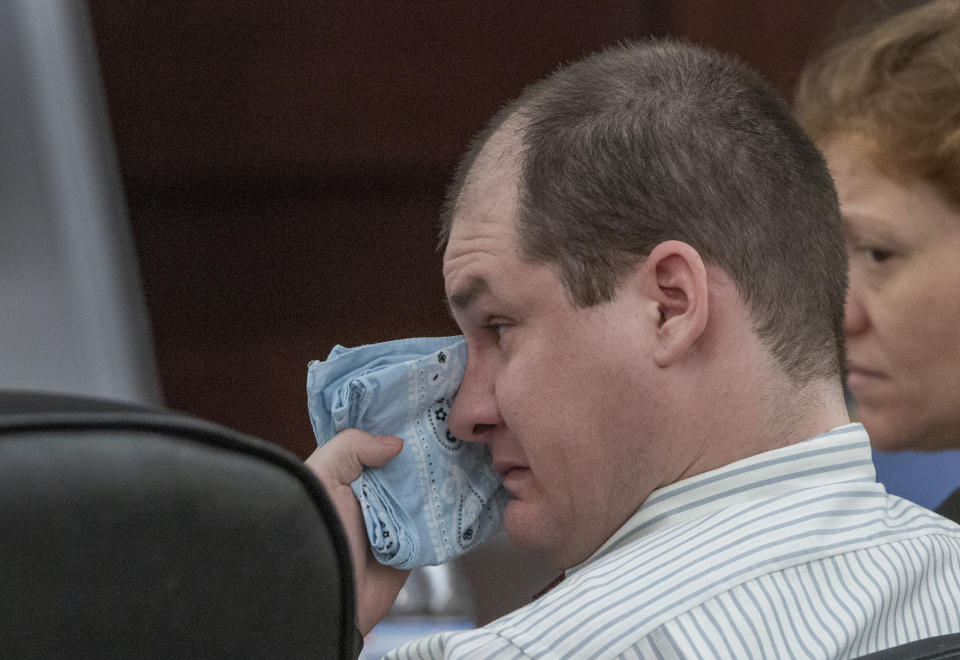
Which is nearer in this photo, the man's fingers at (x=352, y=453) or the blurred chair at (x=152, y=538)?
the blurred chair at (x=152, y=538)

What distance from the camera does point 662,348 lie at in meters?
0.75

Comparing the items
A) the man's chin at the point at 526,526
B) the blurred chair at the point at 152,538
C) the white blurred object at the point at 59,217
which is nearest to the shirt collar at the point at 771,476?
the man's chin at the point at 526,526

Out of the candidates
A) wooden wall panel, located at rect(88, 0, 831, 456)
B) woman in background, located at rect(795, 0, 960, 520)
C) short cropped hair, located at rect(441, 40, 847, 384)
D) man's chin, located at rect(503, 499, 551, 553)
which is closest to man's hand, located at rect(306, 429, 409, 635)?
man's chin, located at rect(503, 499, 551, 553)

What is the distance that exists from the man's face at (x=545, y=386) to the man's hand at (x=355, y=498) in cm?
7

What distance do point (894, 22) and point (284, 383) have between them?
3.54 ft

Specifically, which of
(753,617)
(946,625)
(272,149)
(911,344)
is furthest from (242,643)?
(272,149)

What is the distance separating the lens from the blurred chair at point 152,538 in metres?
0.34

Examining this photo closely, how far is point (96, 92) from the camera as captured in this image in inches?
60.9

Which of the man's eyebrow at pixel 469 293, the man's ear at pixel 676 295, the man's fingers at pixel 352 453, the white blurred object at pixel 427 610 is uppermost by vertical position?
the man's eyebrow at pixel 469 293

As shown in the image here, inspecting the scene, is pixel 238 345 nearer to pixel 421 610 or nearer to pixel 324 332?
pixel 324 332

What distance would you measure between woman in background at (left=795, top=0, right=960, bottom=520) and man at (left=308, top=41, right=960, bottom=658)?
0.31 meters

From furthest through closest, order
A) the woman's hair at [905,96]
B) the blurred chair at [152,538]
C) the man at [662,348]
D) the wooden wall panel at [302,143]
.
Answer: the wooden wall panel at [302,143]
the woman's hair at [905,96]
the man at [662,348]
the blurred chair at [152,538]

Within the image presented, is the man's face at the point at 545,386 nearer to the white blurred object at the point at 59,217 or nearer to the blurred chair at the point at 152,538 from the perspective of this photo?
the blurred chair at the point at 152,538

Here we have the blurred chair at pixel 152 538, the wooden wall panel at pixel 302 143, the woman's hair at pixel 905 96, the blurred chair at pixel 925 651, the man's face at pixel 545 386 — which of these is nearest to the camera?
the blurred chair at pixel 152 538
